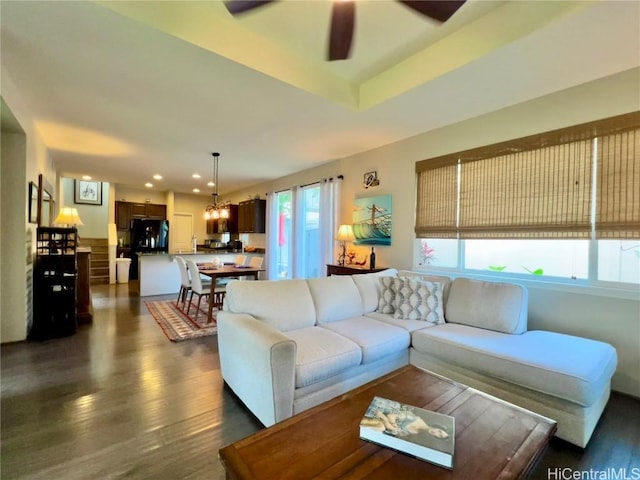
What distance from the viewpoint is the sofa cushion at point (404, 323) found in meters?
2.56

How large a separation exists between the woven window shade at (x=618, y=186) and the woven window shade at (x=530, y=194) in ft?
0.28

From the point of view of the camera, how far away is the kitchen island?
5.83 m

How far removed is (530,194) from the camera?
2836 millimetres

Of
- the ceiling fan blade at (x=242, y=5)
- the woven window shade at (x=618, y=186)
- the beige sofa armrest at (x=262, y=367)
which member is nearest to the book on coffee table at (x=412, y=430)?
the beige sofa armrest at (x=262, y=367)

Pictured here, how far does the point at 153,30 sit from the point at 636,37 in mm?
3238

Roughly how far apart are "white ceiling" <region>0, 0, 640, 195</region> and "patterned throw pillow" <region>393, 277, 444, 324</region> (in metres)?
1.85

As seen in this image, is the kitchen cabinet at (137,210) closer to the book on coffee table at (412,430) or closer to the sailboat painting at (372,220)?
the sailboat painting at (372,220)

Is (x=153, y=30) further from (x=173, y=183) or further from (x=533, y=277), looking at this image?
(x=173, y=183)

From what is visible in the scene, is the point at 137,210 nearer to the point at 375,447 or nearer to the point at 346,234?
the point at 346,234

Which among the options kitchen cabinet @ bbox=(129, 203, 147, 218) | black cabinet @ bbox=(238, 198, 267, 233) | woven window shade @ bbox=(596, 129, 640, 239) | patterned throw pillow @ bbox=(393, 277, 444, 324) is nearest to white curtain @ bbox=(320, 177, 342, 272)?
patterned throw pillow @ bbox=(393, 277, 444, 324)

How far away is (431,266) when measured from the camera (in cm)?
374

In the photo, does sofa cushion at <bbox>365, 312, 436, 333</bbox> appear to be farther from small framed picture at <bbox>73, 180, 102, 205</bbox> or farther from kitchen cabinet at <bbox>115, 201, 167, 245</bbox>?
small framed picture at <bbox>73, 180, 102, 205</bbox>

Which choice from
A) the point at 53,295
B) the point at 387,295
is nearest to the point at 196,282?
the point at 53,295

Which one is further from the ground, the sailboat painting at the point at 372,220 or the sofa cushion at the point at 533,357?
the sailboat painting at the point at 372,220
